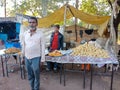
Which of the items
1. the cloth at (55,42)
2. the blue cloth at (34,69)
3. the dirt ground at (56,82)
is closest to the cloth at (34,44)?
the blue cloth at (34,69)

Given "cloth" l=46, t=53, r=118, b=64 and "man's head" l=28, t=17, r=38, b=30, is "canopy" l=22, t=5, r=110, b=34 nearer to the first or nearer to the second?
"cloth" l=46, t=53, r=118, b=64

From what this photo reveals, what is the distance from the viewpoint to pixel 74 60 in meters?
4.93

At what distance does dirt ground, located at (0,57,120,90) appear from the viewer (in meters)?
5.06

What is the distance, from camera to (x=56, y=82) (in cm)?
544

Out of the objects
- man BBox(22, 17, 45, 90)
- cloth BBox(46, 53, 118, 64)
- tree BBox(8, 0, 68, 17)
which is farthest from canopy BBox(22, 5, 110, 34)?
tree BBox(8, 0, 68, 17)

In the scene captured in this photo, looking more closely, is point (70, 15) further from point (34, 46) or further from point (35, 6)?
point (35, 6)

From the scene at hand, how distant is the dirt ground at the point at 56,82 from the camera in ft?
16.6

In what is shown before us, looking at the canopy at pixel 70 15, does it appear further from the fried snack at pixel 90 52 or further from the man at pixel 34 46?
the man at pixel 34 46

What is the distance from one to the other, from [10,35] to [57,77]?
971 centimetres

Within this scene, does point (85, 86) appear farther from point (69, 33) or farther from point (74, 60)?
point (69, 33)

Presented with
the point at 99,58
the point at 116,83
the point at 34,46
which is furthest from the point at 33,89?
the point at 116,83

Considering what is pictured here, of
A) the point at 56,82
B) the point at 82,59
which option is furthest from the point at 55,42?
the point at 82,59

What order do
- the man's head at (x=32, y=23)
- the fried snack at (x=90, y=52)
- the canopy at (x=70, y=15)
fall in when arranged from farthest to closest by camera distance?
the canopy at (x=70, y=15) < the fried snack at (x=90, y=52) < the man's head at (x=32, y=23)

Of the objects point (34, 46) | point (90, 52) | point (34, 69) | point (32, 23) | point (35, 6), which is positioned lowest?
point (34, 69)
